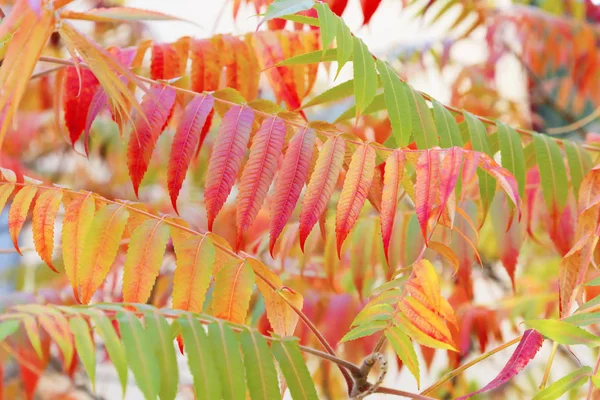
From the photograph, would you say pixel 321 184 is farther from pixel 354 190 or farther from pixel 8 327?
pixel 8 327

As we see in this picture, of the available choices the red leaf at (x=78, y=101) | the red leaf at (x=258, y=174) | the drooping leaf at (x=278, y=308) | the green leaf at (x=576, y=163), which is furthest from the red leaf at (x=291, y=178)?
the green leaf at (x=576, y=163)

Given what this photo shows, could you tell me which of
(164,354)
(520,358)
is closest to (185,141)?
(164,354)

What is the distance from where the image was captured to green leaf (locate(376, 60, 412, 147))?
2.87 ft

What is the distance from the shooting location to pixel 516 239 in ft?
3.81

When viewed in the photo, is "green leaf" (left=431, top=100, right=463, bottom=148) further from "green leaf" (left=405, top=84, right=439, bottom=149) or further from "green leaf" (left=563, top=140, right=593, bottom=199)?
"green leaf" (left=563, top=140, right=593, bottom=199)

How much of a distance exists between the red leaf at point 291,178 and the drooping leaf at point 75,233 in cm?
21

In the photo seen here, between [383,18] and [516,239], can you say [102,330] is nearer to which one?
[516,239]


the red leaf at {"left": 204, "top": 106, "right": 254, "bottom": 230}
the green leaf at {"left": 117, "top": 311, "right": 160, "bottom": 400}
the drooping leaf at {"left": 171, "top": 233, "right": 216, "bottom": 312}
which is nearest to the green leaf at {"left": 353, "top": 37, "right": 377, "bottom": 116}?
the red leaf at {"left": 204, "top": 106, "right": 254, "bottom": 230}

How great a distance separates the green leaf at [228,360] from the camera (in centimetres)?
70

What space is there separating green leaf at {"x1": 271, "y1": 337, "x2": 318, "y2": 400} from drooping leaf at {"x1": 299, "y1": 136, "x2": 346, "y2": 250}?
0.33ft

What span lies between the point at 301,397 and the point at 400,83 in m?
0.39

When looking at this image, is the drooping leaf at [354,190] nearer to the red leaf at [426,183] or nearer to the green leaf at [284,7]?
the red leaf at [426,183]

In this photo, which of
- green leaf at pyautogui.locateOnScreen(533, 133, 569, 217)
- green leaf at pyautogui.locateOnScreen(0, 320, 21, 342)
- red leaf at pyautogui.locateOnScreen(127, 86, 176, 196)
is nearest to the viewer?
green leaf at pyautogui.locateOnScreen(0, 320, 21, 342)

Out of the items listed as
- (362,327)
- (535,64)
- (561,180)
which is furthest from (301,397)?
(535,64)
